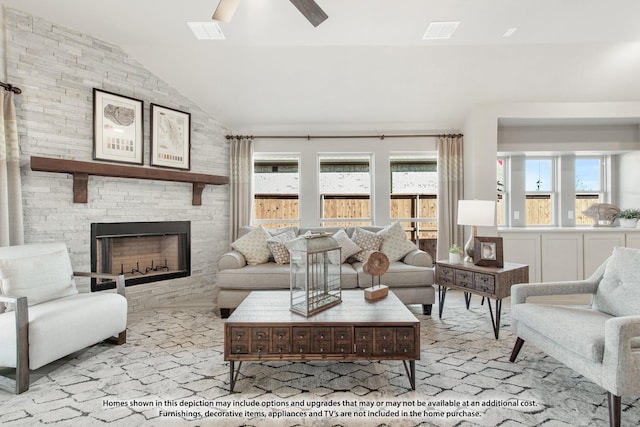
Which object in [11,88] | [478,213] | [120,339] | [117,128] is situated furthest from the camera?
[117,128]

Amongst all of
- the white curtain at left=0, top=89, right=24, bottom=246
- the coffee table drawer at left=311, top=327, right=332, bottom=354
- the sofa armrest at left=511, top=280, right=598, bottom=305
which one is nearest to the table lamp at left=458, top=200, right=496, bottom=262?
the sofa armrest at left=511, top=280, right=598, bottom=305

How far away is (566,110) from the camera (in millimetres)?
4117

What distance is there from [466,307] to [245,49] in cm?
383

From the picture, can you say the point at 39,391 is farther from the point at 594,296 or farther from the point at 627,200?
the point at 627,200

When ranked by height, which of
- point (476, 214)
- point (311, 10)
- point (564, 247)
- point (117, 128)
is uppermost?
point (311, 10)

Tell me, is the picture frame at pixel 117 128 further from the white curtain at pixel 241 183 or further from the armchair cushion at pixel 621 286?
the armchair cushion at pixel 621 286

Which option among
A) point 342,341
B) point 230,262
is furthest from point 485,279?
point 230,262

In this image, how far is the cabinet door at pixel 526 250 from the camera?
417cm

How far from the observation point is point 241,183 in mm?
4617

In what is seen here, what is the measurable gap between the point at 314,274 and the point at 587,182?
4907 millimetres

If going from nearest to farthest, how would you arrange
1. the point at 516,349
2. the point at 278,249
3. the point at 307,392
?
the point at 307,392
the point at 516,349
the point at 278,249

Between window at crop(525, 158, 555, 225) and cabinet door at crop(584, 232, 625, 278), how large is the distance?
617 millimetres

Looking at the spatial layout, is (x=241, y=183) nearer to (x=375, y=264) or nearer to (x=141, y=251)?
(x=141, y=251)


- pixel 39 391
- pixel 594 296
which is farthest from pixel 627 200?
pixel 39 391
